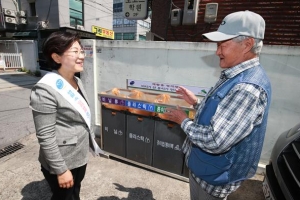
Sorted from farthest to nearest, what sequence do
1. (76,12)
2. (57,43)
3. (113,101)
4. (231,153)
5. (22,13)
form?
(76,12) < (22,13) < (113,101) < (57,43) < (231,153)

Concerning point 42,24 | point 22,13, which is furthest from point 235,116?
point 22,13

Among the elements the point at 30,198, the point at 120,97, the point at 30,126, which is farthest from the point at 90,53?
the point at 30,198

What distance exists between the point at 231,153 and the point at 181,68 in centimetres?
238

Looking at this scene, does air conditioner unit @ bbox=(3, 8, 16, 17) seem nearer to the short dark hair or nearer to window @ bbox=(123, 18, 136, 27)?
the short dark hair

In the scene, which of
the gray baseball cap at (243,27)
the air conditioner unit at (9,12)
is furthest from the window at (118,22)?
the gray baseball cap at (243,27)

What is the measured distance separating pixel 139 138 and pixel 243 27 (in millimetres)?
2429

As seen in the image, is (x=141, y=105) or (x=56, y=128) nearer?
(x=56, y=128)

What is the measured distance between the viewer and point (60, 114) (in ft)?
4.90

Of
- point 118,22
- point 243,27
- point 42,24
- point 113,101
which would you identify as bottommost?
point 113,101

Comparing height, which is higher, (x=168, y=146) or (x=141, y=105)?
(x=141, y=105)

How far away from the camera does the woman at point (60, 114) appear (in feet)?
4.59

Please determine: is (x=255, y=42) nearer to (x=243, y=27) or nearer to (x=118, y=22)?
(x=243, y=27)

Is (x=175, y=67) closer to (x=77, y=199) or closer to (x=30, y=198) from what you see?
(x=77, y=199)

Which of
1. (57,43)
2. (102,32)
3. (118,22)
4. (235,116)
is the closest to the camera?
(235,116)
